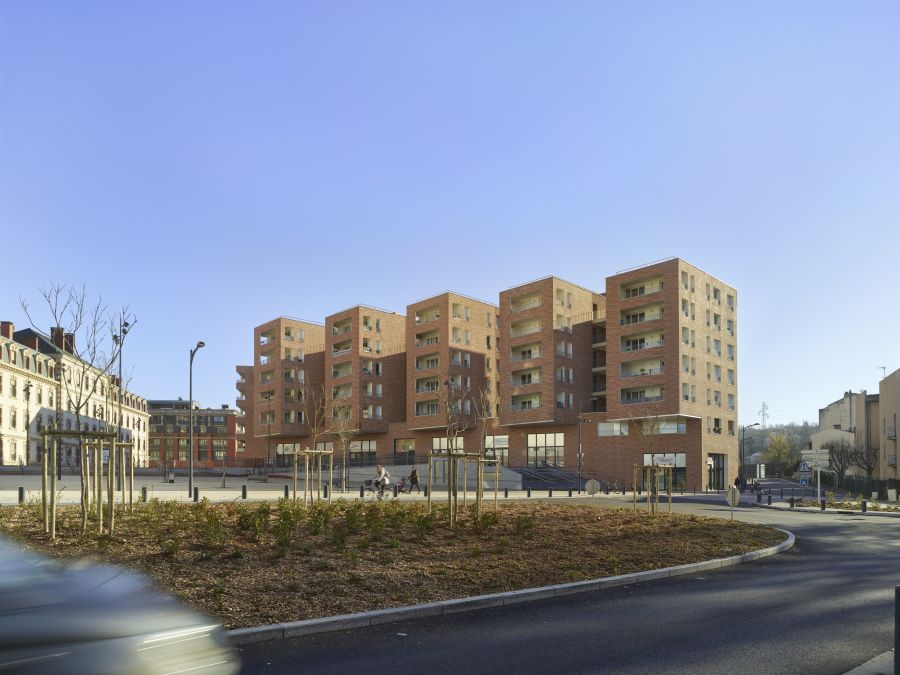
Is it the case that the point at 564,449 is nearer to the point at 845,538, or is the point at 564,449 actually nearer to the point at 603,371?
the point at 603,371

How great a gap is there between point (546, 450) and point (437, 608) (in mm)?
59408

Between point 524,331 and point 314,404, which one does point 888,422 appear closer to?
point 524,331

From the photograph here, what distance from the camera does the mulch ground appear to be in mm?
9578

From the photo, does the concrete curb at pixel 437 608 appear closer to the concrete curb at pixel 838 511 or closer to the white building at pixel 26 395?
the concrete curb at pixel 838 511

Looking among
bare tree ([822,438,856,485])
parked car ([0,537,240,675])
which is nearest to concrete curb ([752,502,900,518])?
parked car ([0,537,240,675])

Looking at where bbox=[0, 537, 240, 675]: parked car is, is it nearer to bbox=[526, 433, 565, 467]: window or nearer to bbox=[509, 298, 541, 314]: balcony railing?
bbox=[526, 433, 565, 467]: window

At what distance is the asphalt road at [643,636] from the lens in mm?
7207

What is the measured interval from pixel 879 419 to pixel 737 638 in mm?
82630

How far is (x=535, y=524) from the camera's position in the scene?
16984 millimetres

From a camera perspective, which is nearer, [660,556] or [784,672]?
[784,672]

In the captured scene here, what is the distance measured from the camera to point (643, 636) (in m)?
8.35

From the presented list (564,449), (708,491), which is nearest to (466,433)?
(564,449)

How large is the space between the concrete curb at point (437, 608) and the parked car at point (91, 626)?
265cm

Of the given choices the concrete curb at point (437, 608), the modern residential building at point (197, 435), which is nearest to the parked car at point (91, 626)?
the concrete curb at point (437, 608)
